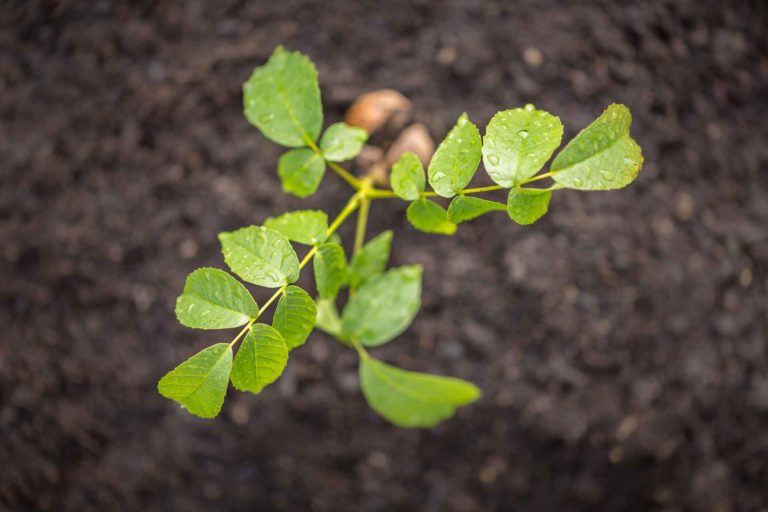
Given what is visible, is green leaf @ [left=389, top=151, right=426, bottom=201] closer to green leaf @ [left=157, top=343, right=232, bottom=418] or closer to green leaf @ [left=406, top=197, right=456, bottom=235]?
green leaf @ [left=406, top=197, right=456, bottom=235]

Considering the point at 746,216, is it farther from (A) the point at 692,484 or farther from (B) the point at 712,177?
(A) the point at 692,484

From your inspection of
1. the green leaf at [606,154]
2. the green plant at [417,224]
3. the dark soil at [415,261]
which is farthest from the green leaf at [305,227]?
the dark soil at [415,261]

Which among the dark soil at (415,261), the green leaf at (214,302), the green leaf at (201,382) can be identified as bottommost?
the dark soil at (415,261)

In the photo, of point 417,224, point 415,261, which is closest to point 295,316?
point 417,224

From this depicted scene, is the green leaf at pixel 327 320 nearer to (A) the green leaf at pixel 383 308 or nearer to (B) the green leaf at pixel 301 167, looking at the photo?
(A) the green leaf at pixel 383 308

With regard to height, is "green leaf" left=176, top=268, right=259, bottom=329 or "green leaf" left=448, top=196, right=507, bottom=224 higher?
"green leaf" left=448, top=196, right=507, bottom=224

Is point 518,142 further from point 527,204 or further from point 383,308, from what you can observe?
point 383,308

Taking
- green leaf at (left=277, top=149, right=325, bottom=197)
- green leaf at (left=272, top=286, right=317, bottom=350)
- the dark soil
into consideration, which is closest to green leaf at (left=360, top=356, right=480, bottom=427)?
green leaf at (left=272, top=286, right=317, bottom=350)
